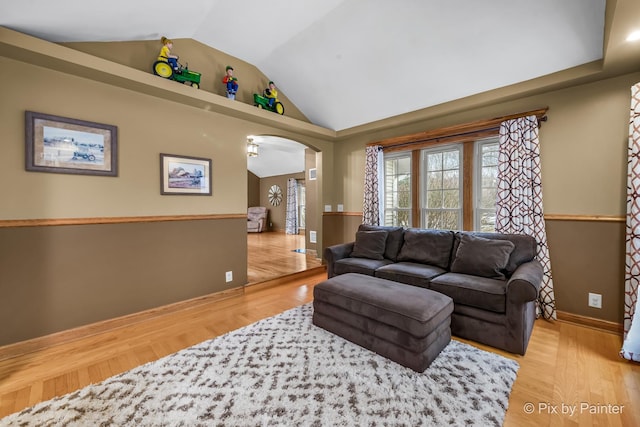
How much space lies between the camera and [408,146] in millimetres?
4020

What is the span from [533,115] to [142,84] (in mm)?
4036

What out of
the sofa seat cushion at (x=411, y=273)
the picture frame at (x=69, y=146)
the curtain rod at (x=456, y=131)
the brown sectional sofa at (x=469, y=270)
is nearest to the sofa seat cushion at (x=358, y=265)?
the brown sectional sofa at (x=469, y=270)

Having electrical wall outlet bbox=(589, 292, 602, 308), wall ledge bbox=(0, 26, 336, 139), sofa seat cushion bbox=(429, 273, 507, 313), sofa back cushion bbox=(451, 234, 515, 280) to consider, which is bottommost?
electrical wall outlet bbox=(589, 292, 602, 308)

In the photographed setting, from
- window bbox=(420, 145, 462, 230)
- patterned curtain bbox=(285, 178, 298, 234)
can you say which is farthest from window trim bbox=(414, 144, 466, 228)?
patterned curtain bbox=(285, 178, 298, 234)

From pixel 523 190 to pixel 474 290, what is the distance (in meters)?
1.37

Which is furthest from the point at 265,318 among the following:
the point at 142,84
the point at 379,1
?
the point at 379,1

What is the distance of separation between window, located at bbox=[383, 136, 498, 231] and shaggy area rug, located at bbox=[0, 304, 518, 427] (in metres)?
1.83

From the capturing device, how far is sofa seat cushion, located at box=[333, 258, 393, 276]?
317 cm

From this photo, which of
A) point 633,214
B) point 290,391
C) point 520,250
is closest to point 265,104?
point 290,391

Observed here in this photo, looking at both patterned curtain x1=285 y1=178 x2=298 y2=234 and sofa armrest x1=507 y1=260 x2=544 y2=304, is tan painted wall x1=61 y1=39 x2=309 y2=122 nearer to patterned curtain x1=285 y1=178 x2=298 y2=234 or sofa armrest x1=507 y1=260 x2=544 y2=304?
sofa armrest x1=507 y1=260 x2=544 y2=304

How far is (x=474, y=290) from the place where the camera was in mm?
2367

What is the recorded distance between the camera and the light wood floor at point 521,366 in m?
1.63

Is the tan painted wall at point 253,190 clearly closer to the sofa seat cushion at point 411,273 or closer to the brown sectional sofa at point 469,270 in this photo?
the brown sectional sofa at point 469,270

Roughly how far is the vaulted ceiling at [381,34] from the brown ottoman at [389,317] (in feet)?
7.33
